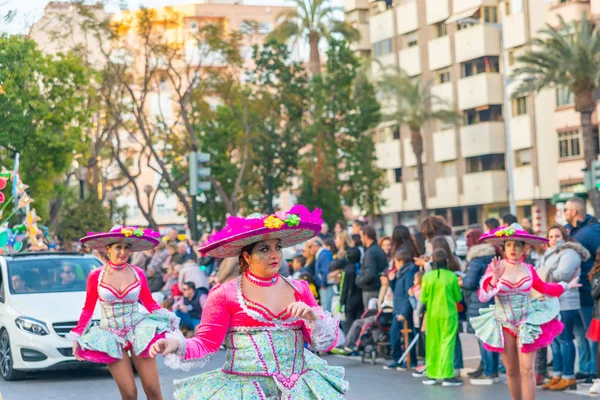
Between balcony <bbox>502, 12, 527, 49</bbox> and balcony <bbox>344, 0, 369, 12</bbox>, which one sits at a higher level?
balcony <bbox>344, 0, 369, 12</bbox>

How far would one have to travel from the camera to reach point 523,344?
1037 cm

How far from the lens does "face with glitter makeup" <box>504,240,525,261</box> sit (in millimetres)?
10742

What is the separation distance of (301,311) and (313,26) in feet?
140

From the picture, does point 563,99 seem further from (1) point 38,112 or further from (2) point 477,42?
(1) point 38,112

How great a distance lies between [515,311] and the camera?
1068cm

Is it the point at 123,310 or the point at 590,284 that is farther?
the point at 590,284

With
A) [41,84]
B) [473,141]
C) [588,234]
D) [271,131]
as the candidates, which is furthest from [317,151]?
[588,234]

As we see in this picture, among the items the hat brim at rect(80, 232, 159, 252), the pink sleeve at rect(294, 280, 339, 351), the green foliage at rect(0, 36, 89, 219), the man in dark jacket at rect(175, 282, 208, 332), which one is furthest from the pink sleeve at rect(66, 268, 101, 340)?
the green foliage at rect(0, 36, 89, 219)

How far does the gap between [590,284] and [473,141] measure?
47.3 meters

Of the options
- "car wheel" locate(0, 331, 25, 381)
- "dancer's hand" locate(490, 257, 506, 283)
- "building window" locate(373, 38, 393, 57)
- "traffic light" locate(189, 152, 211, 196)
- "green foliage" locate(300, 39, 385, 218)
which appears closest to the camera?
"dancer's hand" locate(490, 257, 506, 283)

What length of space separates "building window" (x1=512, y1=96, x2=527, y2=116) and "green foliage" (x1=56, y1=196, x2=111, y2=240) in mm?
24804

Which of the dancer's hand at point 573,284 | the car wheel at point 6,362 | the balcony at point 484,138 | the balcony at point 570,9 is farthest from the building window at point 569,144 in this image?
the dancer's hand at point 573,284

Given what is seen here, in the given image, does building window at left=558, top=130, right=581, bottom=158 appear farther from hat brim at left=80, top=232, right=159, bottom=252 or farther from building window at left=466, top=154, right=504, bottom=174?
hat brim at left=80, top=232, right=159, bottom=252

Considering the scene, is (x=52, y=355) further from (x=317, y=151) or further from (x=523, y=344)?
(x=317, y=151)
